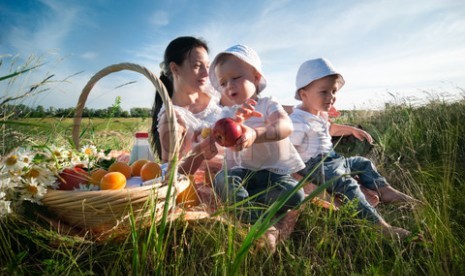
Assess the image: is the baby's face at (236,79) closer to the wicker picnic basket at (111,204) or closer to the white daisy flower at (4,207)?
the wicker picnic basket at (111,204)

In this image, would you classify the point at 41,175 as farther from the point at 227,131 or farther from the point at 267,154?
the point at 267,154

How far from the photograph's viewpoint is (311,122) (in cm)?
250

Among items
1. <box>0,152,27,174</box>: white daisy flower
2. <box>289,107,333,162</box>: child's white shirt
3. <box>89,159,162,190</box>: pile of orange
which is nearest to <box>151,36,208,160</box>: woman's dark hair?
<box>289,107,333,162</box>: child's white shirt

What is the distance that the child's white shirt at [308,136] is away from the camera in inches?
95.5

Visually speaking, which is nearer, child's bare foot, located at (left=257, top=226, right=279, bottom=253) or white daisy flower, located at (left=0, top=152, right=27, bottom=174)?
white daisy flower, located at (left=0, top=152, right=27, bottom=174)

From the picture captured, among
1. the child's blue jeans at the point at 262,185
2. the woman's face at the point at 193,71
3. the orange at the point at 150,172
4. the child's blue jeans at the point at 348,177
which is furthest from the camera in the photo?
the woman's face at the point at 193,71

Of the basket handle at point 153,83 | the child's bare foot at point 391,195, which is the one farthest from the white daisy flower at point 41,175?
the child's bare foot at point 391,195

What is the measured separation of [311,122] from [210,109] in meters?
0.85

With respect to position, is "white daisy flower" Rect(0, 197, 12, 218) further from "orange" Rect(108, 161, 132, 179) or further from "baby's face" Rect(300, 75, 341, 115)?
"baby's face" Rect(300, 75, 341, 115)

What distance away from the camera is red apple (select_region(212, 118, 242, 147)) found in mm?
1352

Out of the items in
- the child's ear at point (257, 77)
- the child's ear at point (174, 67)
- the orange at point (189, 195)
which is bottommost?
the orange at point (189, 195)

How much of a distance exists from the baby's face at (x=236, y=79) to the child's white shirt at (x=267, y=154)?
13 centimetres

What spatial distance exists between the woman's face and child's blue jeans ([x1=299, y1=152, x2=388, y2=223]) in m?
1.07

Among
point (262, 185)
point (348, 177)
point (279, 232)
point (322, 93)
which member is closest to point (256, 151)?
point (262, 185)
